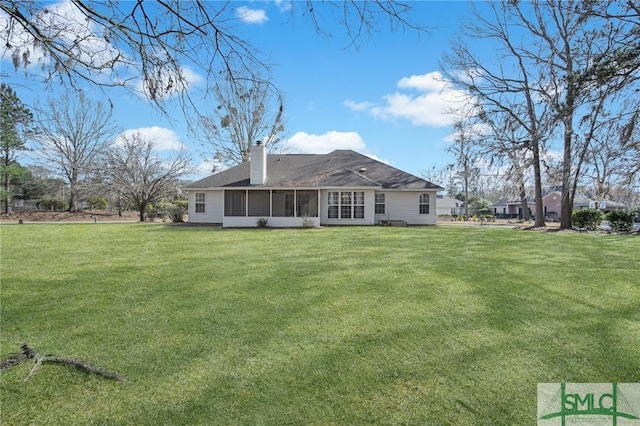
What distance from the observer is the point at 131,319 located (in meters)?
4.82

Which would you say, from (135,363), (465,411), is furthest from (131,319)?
(465,411)

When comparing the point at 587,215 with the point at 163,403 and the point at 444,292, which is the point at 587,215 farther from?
the point at 163,403

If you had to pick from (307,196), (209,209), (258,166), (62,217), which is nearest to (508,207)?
(307,196)

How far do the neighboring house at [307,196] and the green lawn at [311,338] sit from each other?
12527mm

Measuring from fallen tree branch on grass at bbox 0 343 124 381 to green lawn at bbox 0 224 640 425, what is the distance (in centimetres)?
8

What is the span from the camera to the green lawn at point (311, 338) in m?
3.04

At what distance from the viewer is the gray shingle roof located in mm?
21141

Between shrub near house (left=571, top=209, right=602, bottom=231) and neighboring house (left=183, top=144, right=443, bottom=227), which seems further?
shrub near house (left=571, top=209, right=602, bottom=231)

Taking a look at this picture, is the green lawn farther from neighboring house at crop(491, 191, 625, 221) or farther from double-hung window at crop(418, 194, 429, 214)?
neighboring house at crop(491, 191, 625, 221)

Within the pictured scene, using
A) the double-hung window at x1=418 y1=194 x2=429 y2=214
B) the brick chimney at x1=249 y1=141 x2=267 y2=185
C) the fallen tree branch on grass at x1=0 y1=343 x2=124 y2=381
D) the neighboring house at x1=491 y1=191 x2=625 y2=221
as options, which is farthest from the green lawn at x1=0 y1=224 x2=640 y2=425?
the neighboring house at x1=491 y1=191 x2=625 y2=221

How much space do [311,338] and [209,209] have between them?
64.5 feet

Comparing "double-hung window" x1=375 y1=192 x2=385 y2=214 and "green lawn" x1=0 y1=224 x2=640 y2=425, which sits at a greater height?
"double-hung window" x1=375 y1=192 x2=385 y2=214

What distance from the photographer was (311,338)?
4250 millimetres

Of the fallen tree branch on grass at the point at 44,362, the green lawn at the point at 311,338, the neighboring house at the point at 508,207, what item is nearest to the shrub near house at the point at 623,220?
the green lawn at the point at 311,338
